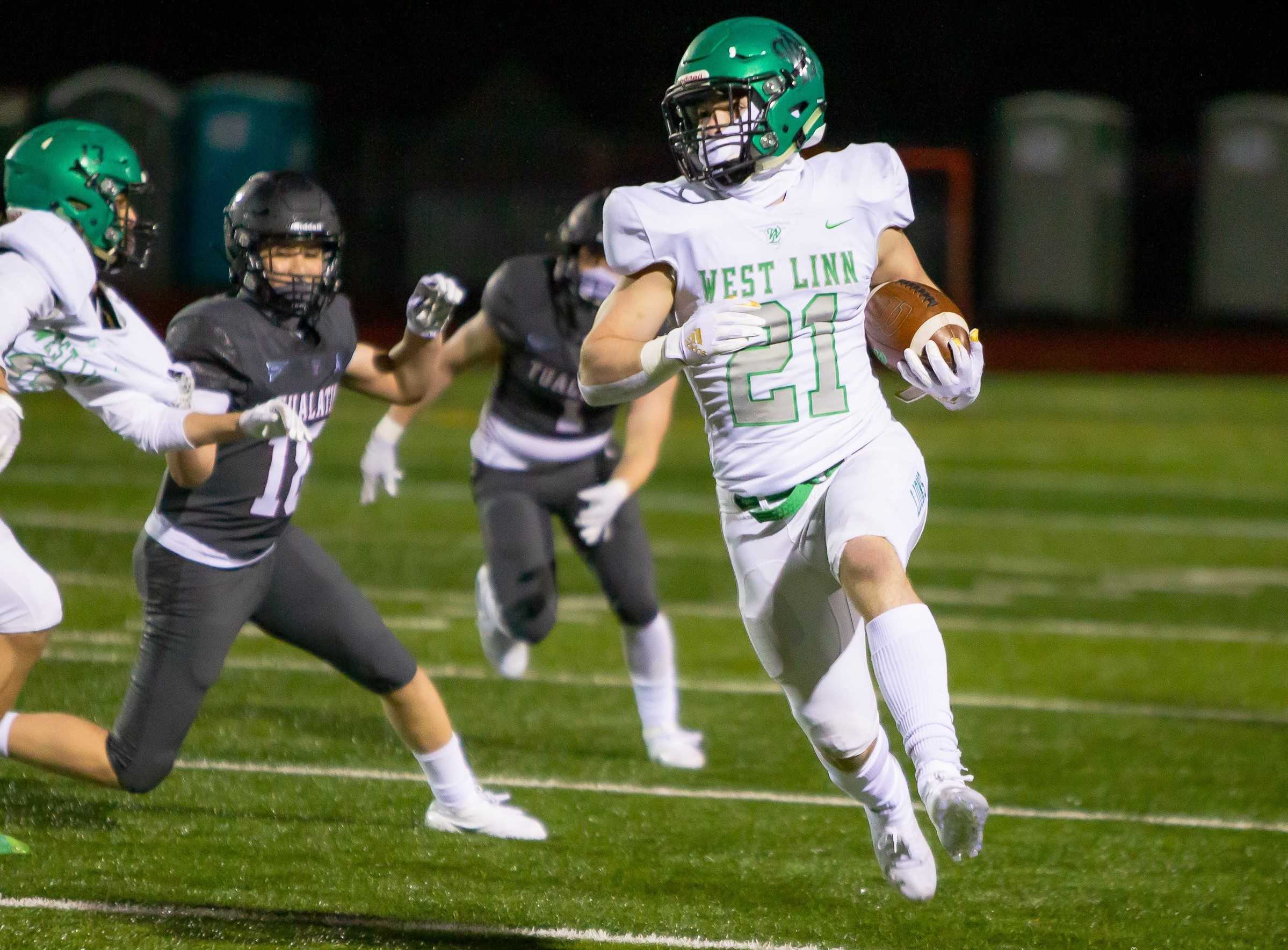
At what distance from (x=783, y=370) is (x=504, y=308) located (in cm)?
187

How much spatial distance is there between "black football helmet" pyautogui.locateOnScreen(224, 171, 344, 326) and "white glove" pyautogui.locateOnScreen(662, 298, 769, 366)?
940 mm

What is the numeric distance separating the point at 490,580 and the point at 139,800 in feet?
3.88

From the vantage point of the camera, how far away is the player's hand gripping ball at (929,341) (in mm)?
2789

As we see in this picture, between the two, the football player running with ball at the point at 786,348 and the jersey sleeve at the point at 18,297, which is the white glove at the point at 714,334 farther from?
the jersey sleeve at the point at 18,297

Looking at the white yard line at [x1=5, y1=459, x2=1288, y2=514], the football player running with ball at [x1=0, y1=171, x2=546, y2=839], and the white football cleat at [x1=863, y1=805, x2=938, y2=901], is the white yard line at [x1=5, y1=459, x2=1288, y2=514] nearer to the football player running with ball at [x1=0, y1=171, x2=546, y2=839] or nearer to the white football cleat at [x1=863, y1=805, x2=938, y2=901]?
the football player running with ball at [x1=0, y1=171, x2=546, y2=839]

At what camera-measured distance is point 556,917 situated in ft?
10.5

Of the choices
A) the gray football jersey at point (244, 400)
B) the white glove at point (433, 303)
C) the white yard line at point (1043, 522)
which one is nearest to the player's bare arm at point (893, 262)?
the white glove at point (433, 303)

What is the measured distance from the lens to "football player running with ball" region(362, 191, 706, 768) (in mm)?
4539

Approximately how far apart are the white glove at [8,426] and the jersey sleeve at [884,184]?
158cm

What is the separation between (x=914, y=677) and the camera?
8.45 feet

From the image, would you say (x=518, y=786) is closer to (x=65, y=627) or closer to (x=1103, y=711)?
(x=1103, y=711)

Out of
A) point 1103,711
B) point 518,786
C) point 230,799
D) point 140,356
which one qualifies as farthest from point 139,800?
point 1103,711

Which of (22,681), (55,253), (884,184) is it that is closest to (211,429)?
(55,253)

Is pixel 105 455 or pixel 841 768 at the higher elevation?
pixel 841 768
